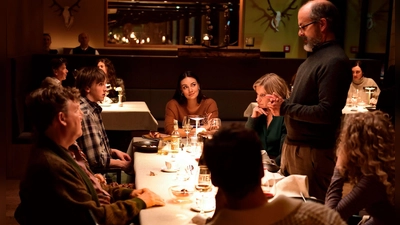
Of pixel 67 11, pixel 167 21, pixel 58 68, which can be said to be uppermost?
pixel 67 11

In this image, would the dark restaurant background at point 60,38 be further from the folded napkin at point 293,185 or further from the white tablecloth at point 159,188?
the folded napkin at point 293,185

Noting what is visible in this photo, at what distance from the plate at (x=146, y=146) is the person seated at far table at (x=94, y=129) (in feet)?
0.58

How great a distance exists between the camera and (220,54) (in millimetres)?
8266

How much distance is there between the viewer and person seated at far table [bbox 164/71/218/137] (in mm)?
5090

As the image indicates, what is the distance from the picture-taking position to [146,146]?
4.08 m

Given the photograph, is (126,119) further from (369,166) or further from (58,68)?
(369,166)

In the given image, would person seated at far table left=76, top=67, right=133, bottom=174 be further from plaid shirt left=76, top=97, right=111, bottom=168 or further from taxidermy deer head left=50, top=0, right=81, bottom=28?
taxidermy deer head left=50, top=0, right=81, bottom=28

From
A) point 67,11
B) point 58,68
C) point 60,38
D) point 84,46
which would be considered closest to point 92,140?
point 58,68

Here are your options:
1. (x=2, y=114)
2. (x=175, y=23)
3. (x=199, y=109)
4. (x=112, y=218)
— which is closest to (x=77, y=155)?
(x=112, y=218)

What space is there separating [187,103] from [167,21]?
24.4 ft

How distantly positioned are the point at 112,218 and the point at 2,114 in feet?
5.04

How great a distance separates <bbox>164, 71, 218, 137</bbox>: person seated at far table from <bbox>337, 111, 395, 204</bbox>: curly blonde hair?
A: 270 cm

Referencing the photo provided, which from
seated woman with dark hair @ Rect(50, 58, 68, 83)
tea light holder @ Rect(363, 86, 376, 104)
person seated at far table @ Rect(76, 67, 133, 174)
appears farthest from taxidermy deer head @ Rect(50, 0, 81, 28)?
person seated at far table @ Rect(76, 67, 133, 174)

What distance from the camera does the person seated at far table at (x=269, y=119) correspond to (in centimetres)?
416
